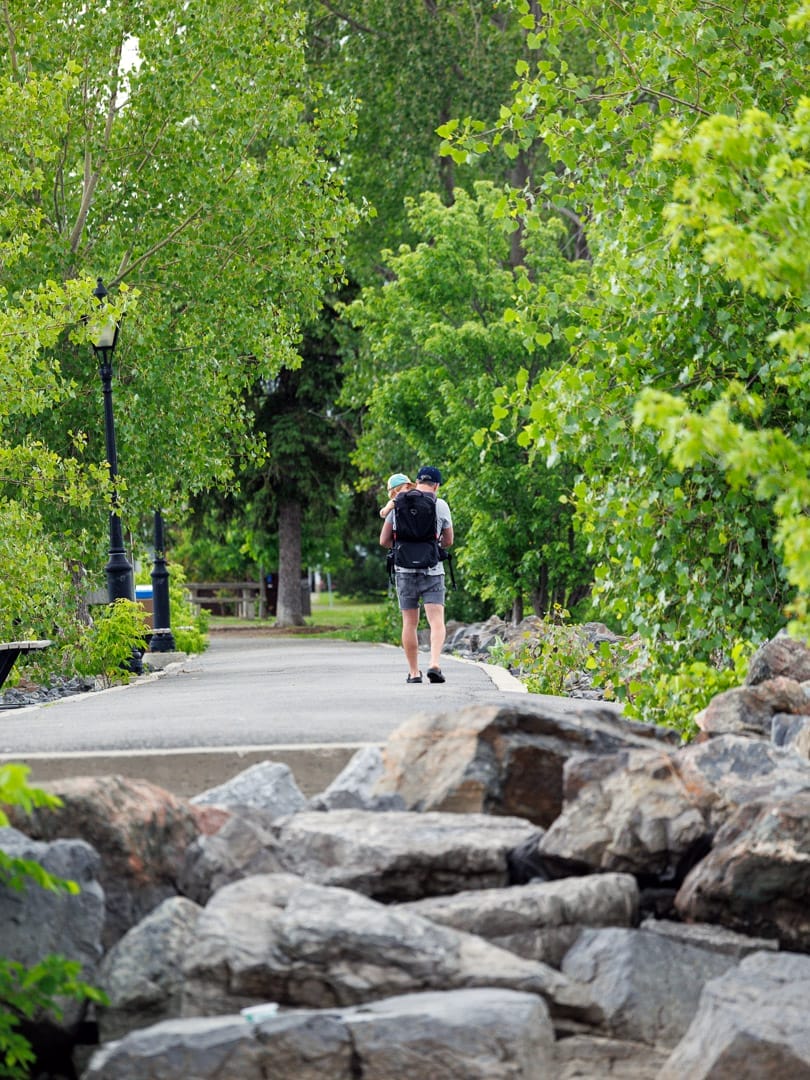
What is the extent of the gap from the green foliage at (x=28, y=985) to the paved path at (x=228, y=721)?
65.9 inches

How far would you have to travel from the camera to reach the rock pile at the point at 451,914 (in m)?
5.57

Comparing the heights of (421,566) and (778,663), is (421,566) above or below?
above

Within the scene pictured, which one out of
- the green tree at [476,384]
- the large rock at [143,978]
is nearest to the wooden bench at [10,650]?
the large rock at [143,978]

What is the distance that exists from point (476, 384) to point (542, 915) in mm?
22397

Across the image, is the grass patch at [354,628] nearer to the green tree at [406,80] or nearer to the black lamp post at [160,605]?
the black lamp post at [160,605]

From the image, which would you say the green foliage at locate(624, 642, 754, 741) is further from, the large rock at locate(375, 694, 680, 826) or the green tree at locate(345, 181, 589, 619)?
the green tree at locate(345, 181, 589, 619)

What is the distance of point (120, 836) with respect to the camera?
6.38m

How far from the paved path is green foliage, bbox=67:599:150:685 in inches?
19.1

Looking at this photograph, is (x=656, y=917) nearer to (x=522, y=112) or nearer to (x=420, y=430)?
(x=522, y=112)

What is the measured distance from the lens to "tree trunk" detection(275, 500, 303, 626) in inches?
1683

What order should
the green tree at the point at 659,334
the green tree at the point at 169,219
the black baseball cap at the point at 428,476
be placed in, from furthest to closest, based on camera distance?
the green tree at the point at 169,219 < the black baseball cap at the point at 428,476 < the green tree at the point at 659,334

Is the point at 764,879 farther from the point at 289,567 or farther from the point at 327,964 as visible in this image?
the point at 289,567

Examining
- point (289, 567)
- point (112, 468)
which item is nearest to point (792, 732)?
point (112, 468)

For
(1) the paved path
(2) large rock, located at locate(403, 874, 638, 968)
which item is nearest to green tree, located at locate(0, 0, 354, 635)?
Answer: (1) the paved path
